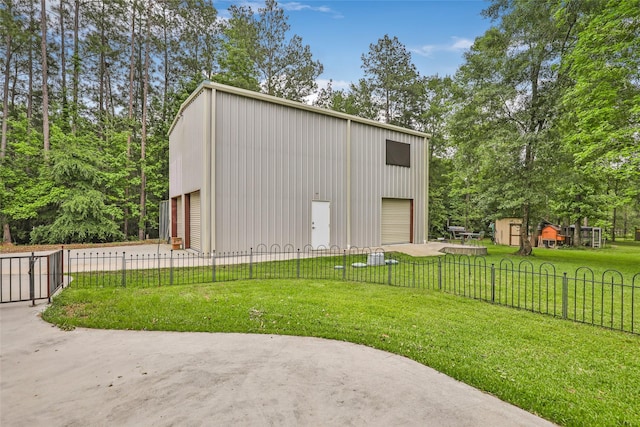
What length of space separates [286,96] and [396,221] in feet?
43.1

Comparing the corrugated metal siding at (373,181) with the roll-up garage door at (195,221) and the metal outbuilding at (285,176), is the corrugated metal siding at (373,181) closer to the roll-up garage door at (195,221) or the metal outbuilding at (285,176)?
the metal outbuilding at (285,176)

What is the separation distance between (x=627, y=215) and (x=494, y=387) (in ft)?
144

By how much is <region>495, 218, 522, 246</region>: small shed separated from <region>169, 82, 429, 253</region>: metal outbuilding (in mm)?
9773

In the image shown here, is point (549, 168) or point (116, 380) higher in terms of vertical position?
point (549, 168)

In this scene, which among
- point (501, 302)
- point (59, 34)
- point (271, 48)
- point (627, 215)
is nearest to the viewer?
point (501, 302)

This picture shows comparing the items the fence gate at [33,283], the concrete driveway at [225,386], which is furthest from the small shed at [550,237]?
the fence gate at [33,283]

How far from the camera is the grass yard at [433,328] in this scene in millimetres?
2734

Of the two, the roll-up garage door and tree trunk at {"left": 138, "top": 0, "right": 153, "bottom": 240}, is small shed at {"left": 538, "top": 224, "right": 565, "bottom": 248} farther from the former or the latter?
tree trunk at {"left": 138, "top": 0, "right": 153, "bottom": 240}

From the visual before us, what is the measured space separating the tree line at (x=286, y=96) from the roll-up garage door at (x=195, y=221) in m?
5.31

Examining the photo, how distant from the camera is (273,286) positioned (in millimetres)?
6504

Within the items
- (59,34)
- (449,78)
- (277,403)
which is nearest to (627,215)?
(449,78)

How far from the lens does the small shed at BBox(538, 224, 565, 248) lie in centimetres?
2097

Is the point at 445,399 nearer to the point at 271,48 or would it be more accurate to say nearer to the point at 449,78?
the point at 271,48

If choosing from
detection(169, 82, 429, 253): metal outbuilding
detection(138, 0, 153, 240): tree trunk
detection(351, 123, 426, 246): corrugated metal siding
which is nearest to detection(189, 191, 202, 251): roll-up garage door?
detection(169, 82, 429, 253): metal outbuilding
